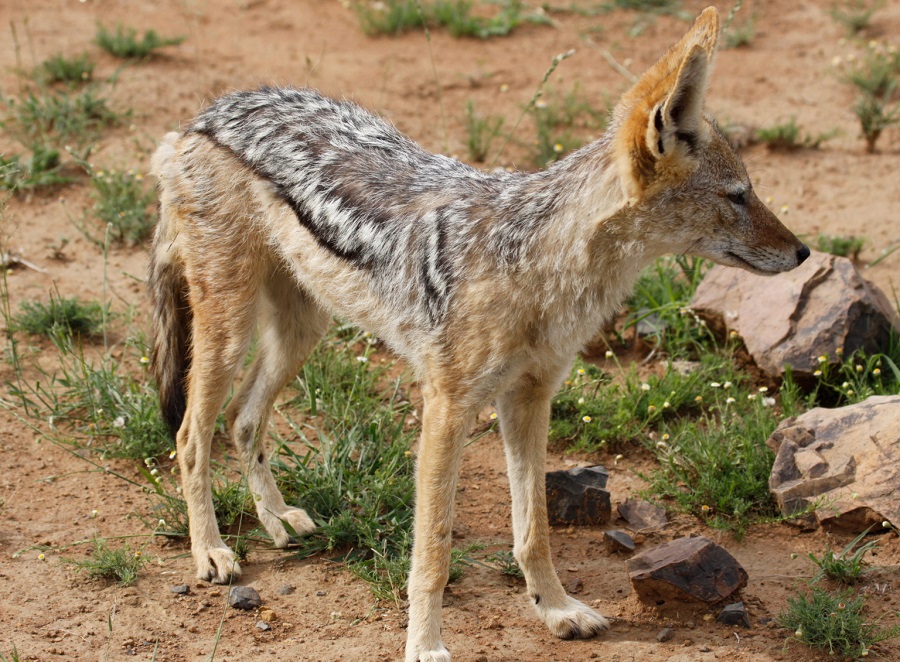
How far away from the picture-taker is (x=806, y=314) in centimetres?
565

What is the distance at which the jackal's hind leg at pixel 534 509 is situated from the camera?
4262 mm

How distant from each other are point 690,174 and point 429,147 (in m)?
4.47

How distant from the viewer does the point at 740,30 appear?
10.1 meters

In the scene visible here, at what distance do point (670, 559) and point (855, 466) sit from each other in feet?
3.60

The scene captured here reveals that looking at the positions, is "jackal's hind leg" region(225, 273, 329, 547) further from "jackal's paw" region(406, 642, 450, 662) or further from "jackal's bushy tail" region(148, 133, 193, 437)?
"jackal's paw" region(406, 642, 450, 662)

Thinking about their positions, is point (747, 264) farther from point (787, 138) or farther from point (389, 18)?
point (389, 18)

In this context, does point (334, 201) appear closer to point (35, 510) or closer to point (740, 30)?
point (35, 510)

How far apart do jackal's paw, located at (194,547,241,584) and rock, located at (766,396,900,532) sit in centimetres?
246

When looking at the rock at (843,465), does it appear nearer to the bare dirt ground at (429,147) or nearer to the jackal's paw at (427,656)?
the bare dirt ground at (429,147)

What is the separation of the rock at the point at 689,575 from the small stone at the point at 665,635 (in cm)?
14

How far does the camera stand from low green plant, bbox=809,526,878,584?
4410 millimetres

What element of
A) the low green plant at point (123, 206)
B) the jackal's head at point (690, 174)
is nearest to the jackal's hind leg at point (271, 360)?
the jackal's head at point (690, 174)

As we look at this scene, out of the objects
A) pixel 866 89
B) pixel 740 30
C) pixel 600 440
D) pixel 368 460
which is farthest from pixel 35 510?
pixel 740 30

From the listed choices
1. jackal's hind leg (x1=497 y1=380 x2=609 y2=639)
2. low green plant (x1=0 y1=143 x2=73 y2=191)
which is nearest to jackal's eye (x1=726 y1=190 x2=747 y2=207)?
jackal's hind leg (x1=497 y1=380 x2=609 y2=639)
